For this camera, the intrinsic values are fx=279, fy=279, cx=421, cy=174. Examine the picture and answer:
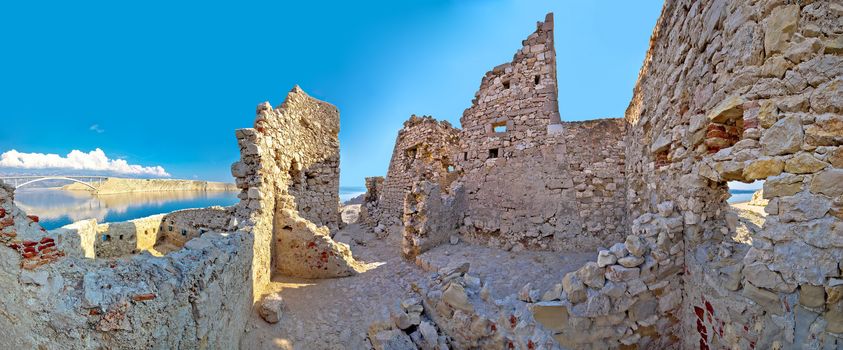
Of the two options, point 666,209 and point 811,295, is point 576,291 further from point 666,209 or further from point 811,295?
point 811,295

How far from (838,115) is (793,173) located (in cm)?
43

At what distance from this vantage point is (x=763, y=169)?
87.2 inches

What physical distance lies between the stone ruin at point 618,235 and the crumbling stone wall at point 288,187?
0.05 metres

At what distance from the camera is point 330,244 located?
20.6ft

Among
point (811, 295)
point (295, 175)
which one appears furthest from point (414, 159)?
point (811, 295)

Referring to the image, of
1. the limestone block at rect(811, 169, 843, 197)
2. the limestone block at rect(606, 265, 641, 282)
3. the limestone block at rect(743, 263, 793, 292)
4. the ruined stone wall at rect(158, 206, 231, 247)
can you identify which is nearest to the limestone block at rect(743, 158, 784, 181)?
the limestone block at rect(811, 169, 843, 197)

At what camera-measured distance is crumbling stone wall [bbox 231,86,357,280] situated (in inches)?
Result: 214

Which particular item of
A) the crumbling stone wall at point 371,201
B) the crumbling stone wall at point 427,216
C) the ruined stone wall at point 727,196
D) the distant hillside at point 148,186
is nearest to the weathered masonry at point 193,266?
the crumbling stone wall at point 427,216

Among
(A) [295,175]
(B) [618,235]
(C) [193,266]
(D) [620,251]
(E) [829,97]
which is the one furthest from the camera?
(A) [295,175]

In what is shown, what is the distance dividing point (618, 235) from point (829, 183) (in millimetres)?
4931

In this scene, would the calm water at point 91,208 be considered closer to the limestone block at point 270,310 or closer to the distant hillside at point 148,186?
the distant hillside at point 148,186

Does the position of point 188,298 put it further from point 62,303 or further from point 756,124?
point 756,124

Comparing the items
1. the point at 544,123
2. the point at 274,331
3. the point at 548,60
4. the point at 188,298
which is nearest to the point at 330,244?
the point at 274,331

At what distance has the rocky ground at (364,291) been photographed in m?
4.41
